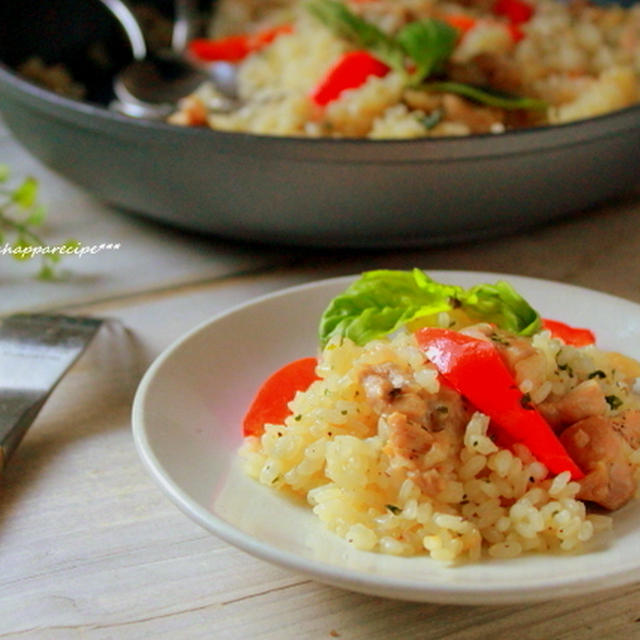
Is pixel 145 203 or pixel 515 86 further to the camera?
pixel 515 86

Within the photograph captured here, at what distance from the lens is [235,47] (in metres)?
2.59

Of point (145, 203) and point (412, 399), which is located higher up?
point (412, 399)

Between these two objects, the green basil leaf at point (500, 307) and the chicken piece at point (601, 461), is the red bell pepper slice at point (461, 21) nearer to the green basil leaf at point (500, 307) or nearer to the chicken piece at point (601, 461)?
the green basil leaf at point (500, 307)

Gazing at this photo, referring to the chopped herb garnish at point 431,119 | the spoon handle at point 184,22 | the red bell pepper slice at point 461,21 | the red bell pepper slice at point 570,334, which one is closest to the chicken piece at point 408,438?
the red bell pepper slice at point 570,334

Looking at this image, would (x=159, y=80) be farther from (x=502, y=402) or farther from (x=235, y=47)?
(x=502, y=402)

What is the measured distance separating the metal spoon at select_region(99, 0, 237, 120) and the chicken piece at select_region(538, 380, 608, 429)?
51.9 inches

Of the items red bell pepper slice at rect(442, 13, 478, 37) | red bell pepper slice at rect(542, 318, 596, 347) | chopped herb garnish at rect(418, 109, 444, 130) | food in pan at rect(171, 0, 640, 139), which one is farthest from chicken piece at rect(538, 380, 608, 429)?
red bell pepper slice at rect(442, 13, 478, 37)

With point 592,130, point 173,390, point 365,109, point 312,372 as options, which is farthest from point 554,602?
point 365,109

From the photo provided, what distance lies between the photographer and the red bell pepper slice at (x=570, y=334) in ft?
4.75

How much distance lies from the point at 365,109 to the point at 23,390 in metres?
0.87

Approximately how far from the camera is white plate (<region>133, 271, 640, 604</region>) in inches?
39.4

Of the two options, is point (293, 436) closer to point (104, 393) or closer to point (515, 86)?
point (104, 393)

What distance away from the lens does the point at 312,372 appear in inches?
54.9

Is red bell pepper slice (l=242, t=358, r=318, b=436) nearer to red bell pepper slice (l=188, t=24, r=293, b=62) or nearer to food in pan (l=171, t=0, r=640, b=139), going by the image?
food in pan (l=171, t=0, r=640, b=139)
